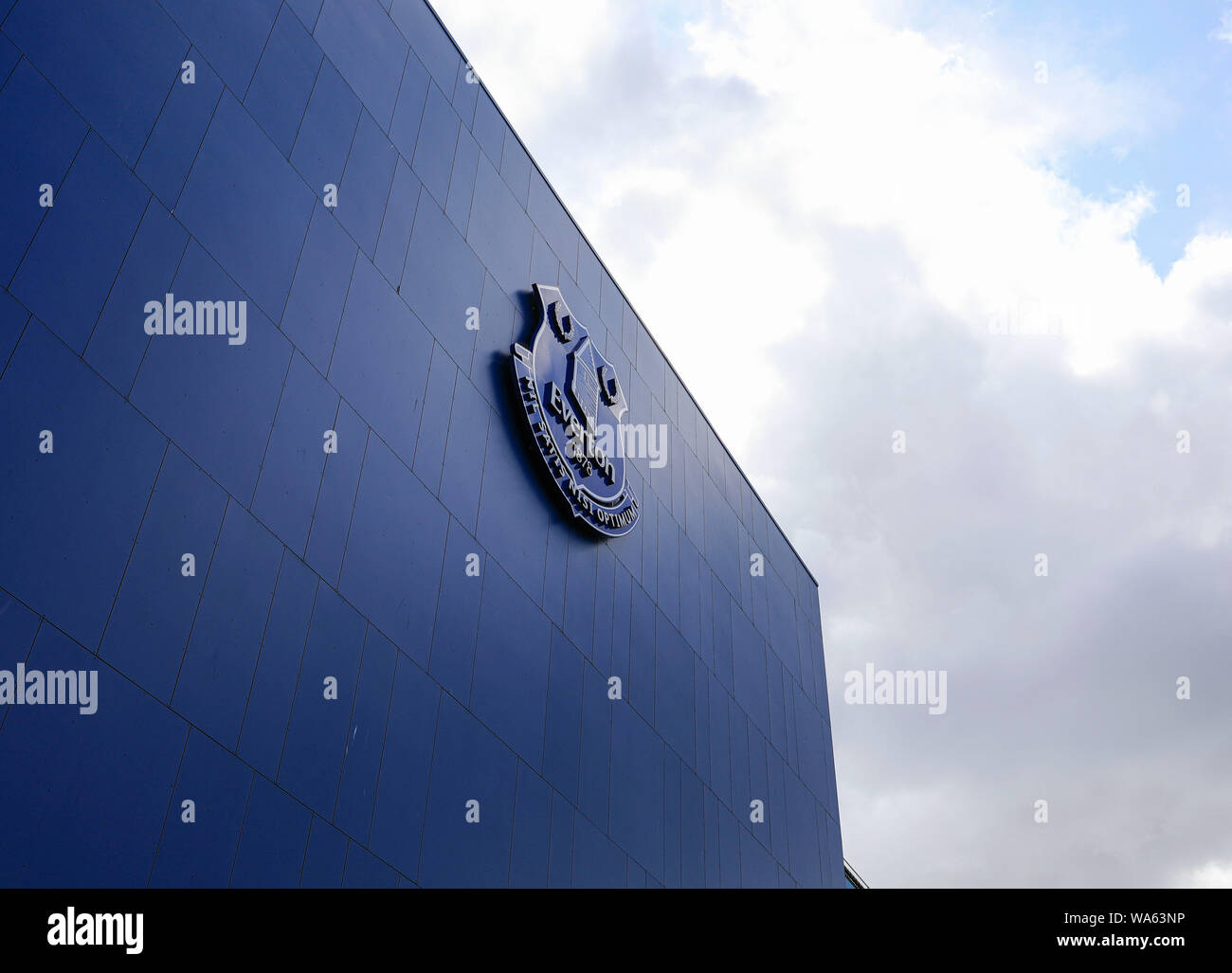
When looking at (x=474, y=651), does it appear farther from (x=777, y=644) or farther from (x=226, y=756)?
(x=777, y=644)

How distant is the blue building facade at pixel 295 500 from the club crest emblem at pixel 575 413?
283mm

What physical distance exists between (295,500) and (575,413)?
6.06 meters

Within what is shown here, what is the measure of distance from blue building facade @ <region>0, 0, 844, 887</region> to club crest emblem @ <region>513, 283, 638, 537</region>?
28cm

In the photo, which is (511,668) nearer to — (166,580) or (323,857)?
(323,857)

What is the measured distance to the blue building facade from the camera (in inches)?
258

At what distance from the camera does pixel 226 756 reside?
7.31m

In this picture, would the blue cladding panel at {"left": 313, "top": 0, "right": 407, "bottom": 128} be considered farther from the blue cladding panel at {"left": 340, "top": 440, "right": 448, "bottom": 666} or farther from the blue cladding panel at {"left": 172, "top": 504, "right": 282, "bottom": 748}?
the blue cladding panel at {"left": 172, "top": 504, "right": 282, "bottom": 748}

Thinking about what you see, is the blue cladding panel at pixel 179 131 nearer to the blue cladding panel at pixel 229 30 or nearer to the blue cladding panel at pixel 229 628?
the blue cladding panel at pixel 229 30

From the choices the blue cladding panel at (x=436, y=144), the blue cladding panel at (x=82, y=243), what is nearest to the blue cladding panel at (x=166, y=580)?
the blue cladding panel at (x=82, y=243)

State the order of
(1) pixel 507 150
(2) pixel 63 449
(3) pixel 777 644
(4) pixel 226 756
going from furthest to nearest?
(3) pixel 777 644 < (1) pixel 507 150 < (4) pixel 226 756 < (2) pixel 63 449

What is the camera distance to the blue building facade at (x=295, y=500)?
21.5 feet

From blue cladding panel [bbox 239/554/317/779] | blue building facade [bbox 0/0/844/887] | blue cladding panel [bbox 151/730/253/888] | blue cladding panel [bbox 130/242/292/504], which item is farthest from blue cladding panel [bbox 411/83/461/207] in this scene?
blue cladding panel [bbox 151/730/253/888]
